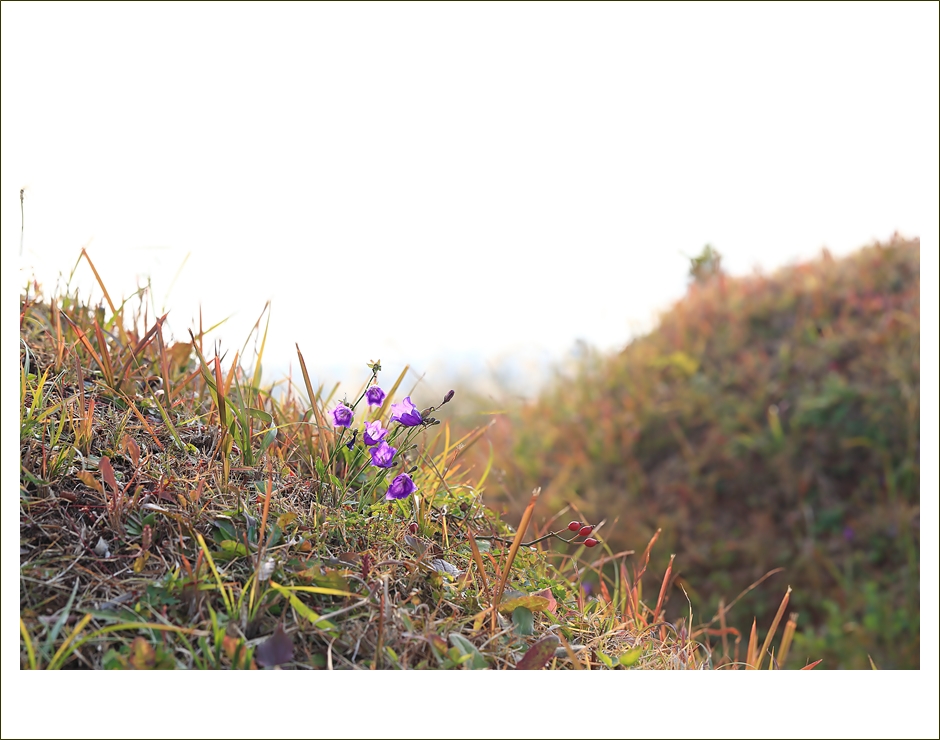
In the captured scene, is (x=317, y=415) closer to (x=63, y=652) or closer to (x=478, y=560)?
(x=478, y=560)

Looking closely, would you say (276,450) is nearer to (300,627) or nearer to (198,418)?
(198,418)

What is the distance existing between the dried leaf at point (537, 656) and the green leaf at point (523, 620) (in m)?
0.07

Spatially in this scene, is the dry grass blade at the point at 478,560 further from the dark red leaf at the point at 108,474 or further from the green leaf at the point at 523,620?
the dark red leaf at the point at 108,474

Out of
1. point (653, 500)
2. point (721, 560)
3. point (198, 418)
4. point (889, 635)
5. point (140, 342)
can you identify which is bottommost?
point (889, 635)

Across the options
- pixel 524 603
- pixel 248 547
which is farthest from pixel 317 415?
pixel 524 603

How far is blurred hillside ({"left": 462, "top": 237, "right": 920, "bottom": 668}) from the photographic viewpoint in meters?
3.23

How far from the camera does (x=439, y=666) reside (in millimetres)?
1087

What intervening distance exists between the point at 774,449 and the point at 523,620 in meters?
2.71

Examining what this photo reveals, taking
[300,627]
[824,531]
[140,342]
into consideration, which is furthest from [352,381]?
[824,531]

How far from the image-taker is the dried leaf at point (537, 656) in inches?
43.8

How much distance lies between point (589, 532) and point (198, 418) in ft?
2.59

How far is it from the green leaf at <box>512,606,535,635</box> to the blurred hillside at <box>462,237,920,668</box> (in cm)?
191

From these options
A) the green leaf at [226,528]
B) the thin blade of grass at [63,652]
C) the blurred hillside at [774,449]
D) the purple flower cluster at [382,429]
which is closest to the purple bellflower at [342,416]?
the purple flower cluster at [382,429]

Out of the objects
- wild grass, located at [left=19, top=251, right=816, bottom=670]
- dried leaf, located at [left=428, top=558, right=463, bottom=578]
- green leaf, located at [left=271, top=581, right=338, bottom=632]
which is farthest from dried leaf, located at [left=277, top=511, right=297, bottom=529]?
dried leaf, located at [left=428, top=558, right=463, bottom=578]
